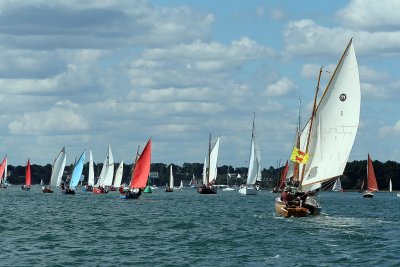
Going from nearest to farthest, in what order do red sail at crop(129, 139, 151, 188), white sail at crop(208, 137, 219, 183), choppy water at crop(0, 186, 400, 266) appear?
1. choppy water at crop(0, 186, 400, 266)
2. red sail at crop(129, 139, 151, 188)
3. white sail at crop(208, 137, 219, 183)

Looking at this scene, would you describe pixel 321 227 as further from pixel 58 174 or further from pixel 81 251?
pixel 58 174

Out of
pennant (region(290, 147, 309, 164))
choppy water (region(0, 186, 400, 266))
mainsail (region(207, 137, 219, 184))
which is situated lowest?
choppy water (region(0, 186, 400, 266))

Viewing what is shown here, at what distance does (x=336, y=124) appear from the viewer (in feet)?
257

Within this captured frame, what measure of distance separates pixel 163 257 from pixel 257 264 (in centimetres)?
607

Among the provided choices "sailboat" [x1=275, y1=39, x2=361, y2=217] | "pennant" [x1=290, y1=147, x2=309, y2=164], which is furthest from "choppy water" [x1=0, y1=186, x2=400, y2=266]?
"pennant" [x1=290, y1=147, x2=309, y2=164]

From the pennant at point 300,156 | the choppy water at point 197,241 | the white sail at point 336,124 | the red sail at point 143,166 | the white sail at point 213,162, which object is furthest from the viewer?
the white sail at point 213,162

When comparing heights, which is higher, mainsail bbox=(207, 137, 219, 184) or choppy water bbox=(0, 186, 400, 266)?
mainsail bbox=(207, 137, 219, 184)

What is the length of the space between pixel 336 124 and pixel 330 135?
114 centimetres

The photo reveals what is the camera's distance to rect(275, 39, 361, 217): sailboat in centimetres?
7625

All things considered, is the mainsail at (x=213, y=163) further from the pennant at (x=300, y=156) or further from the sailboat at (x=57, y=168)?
the pennant at (x=300, y=156)

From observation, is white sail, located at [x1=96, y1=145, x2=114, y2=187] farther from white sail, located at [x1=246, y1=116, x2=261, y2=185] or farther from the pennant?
the pennant

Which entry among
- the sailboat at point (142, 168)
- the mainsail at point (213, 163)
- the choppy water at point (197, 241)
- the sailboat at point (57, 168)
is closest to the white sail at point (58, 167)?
the sailboat at point (57, 168)

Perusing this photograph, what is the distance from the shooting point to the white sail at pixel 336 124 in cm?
7612

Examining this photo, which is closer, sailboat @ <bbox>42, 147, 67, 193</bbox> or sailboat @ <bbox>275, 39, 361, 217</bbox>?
sailboat @ <bbox>275, 39, 361, 217</bbox>
